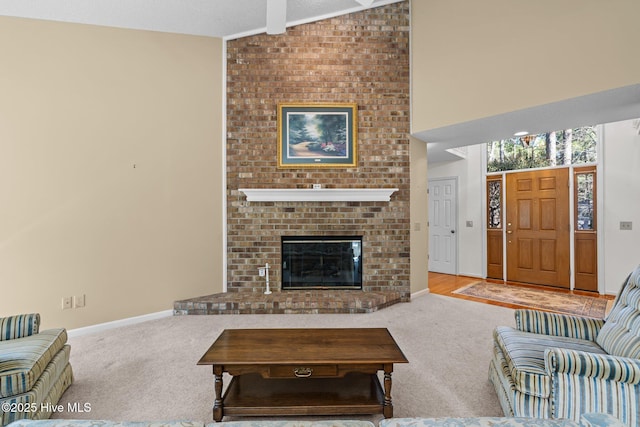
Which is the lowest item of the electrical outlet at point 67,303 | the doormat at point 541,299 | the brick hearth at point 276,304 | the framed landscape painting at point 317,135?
the doormat at point 541,299

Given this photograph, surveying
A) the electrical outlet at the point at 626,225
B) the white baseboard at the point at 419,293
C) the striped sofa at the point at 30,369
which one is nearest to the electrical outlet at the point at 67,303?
the striped sofa at the point at 30,369

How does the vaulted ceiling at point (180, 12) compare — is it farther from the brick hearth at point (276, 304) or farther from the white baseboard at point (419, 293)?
the white baseboard at point (419, 293)

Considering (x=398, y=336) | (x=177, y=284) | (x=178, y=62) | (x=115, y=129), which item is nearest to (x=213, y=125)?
(x=178, y=62)

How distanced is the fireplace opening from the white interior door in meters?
2.84

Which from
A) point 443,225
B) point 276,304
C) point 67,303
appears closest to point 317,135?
point 276,304

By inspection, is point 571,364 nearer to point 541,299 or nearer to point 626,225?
point 541,299

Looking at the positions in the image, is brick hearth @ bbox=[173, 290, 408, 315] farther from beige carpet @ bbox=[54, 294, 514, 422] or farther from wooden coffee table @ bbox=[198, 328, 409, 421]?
wooden coffee table @ bbox=[198, 328, 409, 421]

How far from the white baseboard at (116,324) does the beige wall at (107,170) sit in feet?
0.20

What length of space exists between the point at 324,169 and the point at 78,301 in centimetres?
305

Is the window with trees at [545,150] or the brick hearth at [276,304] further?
the window with trees at [545,150]

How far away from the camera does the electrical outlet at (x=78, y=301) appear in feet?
10.2

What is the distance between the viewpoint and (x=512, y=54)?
10.6ft

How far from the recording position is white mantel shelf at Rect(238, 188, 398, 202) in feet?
12.9

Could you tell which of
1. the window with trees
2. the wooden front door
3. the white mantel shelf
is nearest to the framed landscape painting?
the white mantel shelf
